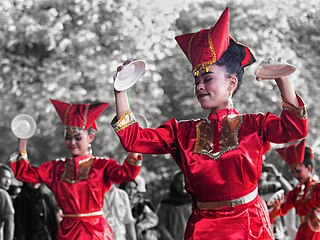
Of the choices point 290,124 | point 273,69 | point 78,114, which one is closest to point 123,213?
point 78,114

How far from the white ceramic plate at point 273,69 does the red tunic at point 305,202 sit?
2.66 metres

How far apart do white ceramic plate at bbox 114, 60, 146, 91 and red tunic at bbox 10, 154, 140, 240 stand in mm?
1717

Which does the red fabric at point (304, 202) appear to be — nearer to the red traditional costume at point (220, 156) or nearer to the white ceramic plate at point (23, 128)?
the white ceramic plate at point (23, 128)

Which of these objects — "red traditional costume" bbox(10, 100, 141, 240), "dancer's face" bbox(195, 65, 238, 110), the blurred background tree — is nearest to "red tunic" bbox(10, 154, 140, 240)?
"red traditional costume" bbox(10, 100, 141, 240)

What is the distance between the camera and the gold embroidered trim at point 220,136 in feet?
9.25

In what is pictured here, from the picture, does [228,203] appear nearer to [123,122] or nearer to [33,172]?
[123,122]

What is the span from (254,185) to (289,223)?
13.6 ft

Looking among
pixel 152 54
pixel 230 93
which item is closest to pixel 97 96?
pixel 152 54

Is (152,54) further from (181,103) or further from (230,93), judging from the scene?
(230,93)

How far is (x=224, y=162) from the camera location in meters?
2.79

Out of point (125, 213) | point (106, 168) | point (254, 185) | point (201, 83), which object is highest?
point (201, 83)

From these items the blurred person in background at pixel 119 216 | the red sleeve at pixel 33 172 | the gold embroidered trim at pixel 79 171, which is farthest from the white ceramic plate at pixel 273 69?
the blurred person in background at pixel 119 216

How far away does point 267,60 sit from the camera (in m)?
2.53

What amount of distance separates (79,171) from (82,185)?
11cm
